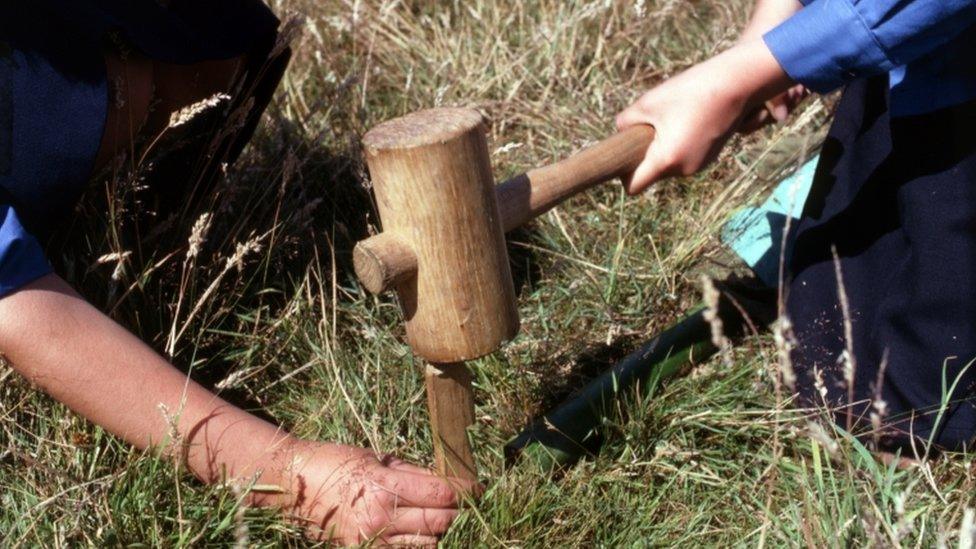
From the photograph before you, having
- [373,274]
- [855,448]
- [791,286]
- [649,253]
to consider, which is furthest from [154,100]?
[855,448]

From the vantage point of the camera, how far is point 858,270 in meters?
1.96

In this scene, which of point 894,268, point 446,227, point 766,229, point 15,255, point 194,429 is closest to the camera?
point 446,227

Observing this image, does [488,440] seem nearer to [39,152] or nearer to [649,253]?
[649,253]

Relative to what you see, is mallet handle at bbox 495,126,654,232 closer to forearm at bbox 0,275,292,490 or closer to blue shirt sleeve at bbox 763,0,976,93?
blue shirt sleeve at bbox 763,0,976,93

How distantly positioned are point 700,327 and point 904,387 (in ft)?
1.25

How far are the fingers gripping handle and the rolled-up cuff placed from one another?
23 cm

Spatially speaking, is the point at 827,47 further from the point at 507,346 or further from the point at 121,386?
the point at 121,386

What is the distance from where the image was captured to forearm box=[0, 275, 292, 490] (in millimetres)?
1644

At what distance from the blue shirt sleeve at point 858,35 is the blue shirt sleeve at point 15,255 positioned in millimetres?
1085

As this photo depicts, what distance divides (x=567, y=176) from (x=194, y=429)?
660 mm

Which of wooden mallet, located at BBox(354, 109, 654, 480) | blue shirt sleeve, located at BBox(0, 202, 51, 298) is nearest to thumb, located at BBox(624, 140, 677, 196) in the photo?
wooden mallet, located at BBox(354, 109, 654, 480)

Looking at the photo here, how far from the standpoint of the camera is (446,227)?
148cm

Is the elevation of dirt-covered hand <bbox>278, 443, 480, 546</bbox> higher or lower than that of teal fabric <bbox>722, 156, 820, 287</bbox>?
higher

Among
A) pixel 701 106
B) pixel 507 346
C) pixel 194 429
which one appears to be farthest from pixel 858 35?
pixel 194 429
